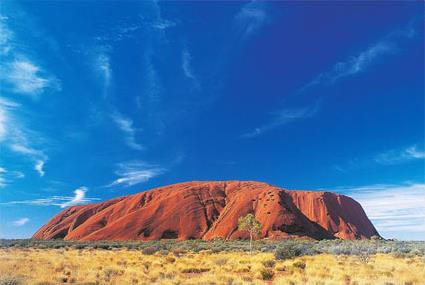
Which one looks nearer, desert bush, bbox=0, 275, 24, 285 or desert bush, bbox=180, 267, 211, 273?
desert bush, bbox=0, 275, 24, 285

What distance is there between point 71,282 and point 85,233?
8978 centimetres

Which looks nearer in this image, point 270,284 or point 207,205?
point 270,284

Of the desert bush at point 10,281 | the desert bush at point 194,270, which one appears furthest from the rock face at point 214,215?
the desert bush at point 10,281

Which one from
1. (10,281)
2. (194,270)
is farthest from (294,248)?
(10,281)

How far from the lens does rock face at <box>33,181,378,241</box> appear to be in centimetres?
8650

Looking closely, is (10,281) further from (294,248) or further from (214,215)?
(214,215)

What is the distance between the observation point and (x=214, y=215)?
98188 millimetres

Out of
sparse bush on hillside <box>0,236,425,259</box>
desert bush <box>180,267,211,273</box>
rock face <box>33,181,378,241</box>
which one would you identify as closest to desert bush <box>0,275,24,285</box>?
desert bush <box>180,267,211,273</box>

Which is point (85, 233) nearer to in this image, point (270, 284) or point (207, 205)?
point (207, 205)

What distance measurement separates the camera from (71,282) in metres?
16.3

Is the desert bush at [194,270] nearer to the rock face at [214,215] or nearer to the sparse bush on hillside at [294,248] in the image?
the sparse bush on hillside at [294,248]

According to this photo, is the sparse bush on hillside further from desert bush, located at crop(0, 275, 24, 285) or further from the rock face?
the rock face

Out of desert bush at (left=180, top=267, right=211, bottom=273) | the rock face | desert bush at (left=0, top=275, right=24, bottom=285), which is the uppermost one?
the rock face

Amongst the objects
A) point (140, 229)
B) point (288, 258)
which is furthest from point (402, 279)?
point (140, 229)
